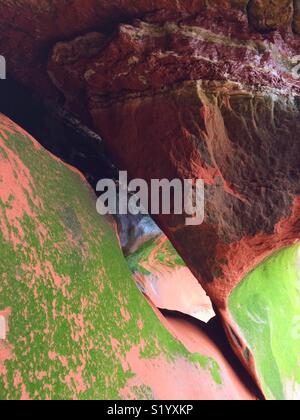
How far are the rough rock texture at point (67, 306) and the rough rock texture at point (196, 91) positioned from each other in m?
0.90

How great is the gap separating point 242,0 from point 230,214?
80.4 inches

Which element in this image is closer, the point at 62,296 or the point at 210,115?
the point at 62,296

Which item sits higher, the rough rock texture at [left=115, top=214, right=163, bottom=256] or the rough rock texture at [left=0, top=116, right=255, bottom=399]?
the rough rock texture at [left=115, top=214, right=163, bottom=256]

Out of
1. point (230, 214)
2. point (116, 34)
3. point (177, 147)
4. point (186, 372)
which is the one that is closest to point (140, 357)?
point (186, 372)

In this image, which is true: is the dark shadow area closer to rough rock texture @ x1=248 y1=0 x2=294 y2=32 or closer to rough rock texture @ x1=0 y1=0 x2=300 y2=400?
rough rock texture @ x1=0 y1=0 x2=300 y2=400

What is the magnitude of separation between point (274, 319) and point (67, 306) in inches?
178

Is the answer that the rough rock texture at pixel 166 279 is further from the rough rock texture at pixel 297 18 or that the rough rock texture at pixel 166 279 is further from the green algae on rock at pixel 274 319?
the rough rock texture at pixel 297 18

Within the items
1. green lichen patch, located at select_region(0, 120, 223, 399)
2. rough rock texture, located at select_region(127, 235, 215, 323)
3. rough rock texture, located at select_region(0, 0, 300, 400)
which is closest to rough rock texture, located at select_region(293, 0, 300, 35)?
rough rock texture, located at select_region(0, 0, 300, 400)

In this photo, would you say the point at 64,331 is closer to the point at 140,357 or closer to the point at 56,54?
the point at 140,357

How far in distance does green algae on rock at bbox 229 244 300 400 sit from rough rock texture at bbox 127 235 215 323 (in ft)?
4.75

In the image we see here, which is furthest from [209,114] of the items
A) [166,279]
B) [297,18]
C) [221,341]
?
[166,279]

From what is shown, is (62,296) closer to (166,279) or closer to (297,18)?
(297,18)

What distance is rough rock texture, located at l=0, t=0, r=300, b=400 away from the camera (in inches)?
138

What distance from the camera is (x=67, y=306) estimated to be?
279cm
